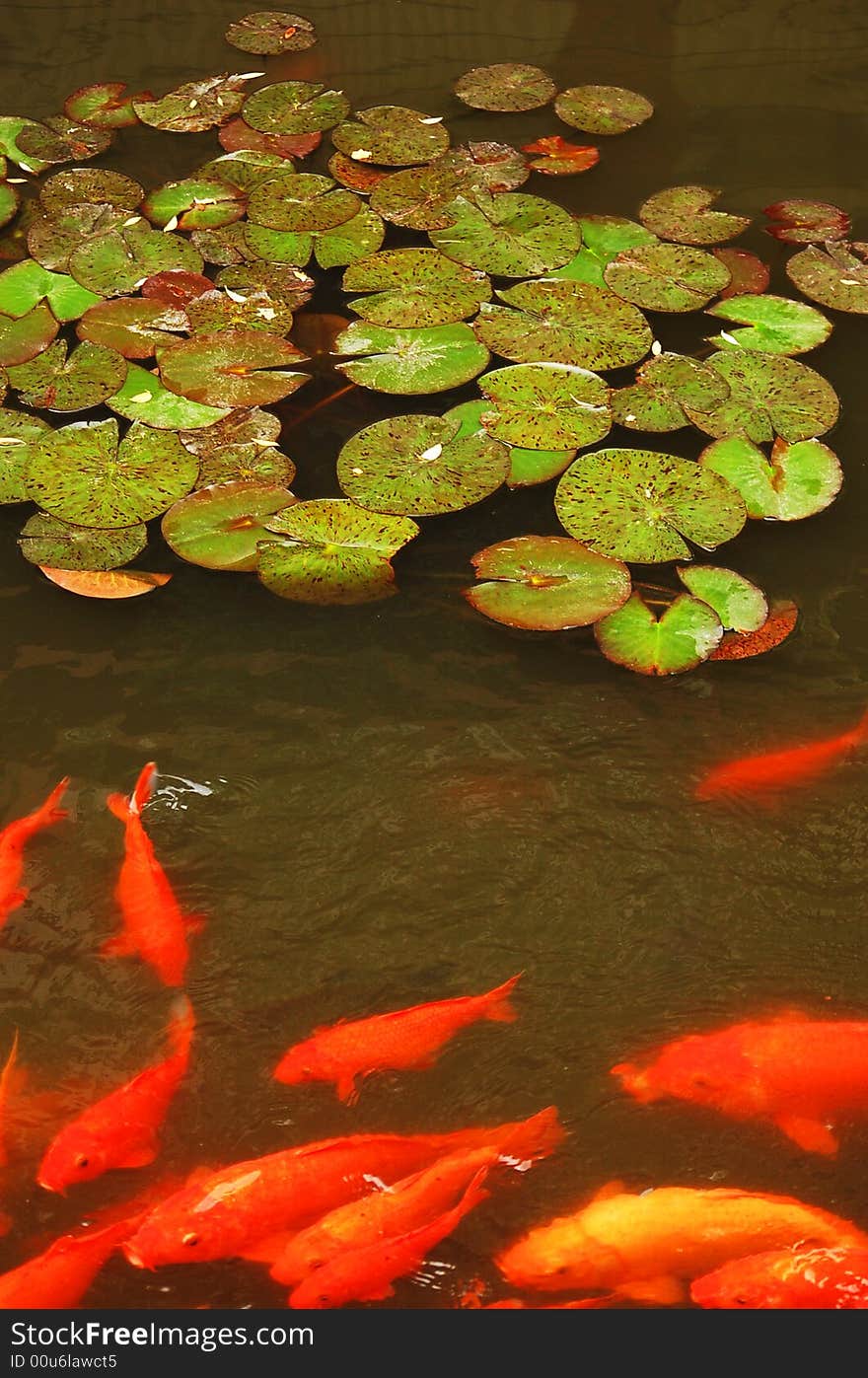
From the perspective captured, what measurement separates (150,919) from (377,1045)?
1.50ft

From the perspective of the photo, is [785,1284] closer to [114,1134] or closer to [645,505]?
[114,1134]

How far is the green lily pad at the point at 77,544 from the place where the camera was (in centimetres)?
255

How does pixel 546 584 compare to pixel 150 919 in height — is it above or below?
above

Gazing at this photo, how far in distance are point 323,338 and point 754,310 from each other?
1.06 m

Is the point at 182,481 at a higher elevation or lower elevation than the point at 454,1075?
higher

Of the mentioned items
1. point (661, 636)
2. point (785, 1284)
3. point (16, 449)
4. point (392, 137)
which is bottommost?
point (785, 1284)

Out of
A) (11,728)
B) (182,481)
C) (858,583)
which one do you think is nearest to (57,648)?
(11,728)

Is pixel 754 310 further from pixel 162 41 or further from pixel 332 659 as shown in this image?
pixel 162 41

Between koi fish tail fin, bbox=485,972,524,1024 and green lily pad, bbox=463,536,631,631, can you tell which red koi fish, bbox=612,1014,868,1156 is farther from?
green lily pad, bbox=463,536,631,631

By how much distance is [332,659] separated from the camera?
251 cm

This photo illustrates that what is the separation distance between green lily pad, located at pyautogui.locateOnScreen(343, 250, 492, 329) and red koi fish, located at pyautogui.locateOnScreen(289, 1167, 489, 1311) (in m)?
2.04

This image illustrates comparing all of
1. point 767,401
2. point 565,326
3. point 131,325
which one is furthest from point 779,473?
point 131,325

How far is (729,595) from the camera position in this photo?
Answer: 2521 mm

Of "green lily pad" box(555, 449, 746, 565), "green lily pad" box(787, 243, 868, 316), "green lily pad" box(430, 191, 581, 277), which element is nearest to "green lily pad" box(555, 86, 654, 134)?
"green lily pad" box(430, 191, 581, 277)
